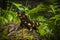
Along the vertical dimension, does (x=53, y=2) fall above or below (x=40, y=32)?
above

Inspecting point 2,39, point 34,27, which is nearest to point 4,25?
point 2,39

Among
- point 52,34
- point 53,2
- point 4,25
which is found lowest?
point 52,34

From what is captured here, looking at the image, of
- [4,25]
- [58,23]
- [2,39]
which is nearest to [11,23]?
[4,25]

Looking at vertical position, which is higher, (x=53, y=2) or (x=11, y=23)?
(x=53, y=2)

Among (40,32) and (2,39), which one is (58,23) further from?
(2,39)

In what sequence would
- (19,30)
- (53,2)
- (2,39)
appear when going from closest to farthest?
1. (2,39)
2. (19,30)
3. (53,2)

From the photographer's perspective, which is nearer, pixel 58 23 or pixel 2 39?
pixel 2 39

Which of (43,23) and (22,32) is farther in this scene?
(43,23)

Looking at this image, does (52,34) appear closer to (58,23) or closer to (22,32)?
(58,23)

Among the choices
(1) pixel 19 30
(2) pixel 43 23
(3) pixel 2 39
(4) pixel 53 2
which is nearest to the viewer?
(3) pixel 2 39
